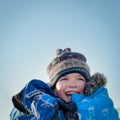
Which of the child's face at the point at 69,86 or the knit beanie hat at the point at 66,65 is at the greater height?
the knit beanie hat at the point at 66,65

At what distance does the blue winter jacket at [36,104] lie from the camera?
2.58m

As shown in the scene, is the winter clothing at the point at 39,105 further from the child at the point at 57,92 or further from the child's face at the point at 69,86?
the child's face at the point at 69,86

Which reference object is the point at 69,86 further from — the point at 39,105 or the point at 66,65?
the point at 39,105

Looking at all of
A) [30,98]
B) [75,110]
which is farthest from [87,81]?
[30,98]

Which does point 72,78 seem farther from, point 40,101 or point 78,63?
point 40,101

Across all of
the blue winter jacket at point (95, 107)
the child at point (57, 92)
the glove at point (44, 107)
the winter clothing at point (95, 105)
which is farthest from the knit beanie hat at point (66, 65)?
the glove at point (44, 107)

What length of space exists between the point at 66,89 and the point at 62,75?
0.93 ft

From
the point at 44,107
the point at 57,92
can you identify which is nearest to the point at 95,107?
the point at 44,107

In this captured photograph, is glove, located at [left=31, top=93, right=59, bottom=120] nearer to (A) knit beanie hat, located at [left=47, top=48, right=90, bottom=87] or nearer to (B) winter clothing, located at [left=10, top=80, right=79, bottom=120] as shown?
(B) winter clothing, located at [left=10, top=80, right=79, bottom=120]

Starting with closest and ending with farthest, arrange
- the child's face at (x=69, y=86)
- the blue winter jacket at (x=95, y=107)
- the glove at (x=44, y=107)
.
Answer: the glove at (x=44, y=107)
the blue winter jacket at (x=95, y=107)
the child's face at (x=69, y=86)

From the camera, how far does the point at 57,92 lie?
317 centimetres

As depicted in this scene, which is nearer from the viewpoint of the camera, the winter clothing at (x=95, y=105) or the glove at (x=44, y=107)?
the glove at (x=44, y=107)

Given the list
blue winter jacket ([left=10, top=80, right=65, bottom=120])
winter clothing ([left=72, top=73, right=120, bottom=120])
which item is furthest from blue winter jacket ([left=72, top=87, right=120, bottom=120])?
blue winter jacket ([left=10, top=80, right=65, bottom=120])

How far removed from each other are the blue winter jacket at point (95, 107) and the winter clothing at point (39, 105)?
0.30ft
